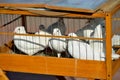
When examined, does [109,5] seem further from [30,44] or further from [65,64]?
[30,44]

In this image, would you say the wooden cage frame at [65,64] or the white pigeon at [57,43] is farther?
the white pigeon at [57,43]

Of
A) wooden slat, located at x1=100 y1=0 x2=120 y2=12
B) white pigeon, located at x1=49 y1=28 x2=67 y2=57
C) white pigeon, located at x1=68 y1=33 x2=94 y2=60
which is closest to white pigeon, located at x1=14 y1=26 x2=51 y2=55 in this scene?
white pigeon, located at x1=49 y1=28 x2=67 y2=57

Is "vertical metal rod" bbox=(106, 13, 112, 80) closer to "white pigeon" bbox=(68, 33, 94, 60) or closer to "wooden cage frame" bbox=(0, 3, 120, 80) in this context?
"wooden cage frame" bbox=(0, 3, 120, 80)

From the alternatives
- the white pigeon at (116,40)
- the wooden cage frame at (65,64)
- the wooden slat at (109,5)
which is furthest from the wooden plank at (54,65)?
the white pigeon at (116,40)

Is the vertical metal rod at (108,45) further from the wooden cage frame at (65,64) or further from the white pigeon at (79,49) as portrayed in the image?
the white pigeon at (79,49)

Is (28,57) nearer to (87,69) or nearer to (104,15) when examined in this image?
(87,69)

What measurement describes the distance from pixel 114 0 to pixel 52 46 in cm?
43

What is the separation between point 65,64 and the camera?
1.62 m

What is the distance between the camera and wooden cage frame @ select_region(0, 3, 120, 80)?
1506mm

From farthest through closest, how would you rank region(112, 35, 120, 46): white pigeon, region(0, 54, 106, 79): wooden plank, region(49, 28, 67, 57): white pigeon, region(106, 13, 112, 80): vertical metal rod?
region(112, 35, 120, 46): white pigeon
region(49, 28, 67, 57): white pigeon
region(0, 54, 106, 79): wooden plank
region(106, 13, 112, 80): vertical metal rod

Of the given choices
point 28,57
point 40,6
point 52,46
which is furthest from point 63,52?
point 40,6

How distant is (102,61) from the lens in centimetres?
156

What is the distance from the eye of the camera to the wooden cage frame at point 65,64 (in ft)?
4.94

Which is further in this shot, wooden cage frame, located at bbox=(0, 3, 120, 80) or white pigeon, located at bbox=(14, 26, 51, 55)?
white pigeon, located at bbox=(14, 26, 51, 55)
